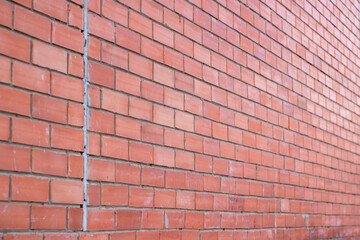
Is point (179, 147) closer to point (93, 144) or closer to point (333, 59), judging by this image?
point (93, 144)

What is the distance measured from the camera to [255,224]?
10.9 feet

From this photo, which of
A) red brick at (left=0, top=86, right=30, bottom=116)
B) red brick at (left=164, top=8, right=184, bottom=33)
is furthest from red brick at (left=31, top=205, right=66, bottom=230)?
red brick at (left=164, top=8, right=184, bottom=33)

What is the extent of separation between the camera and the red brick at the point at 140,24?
2463 mm

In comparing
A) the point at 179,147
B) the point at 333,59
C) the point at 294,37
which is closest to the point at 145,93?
the point at 179,147

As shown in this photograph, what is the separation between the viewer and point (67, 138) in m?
2.06

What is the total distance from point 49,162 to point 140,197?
0.57 meters

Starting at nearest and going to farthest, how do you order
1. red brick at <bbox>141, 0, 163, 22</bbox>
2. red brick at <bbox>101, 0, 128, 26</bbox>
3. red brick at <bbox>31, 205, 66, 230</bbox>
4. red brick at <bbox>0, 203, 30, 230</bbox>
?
red brick at <bbox>0, 203, 30, 230</bbox>, red brick at <bbox>31, 205, 66, 230</bbox>, red brick at <bbox>101, 0, 128, 26</bbox>, red brick at <bbox>141, 0, 163, 22</bbox>

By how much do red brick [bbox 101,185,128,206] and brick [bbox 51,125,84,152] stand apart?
0.22 metres

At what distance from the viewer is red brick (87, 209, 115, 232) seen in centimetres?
214

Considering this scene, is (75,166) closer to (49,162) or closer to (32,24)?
(49,162)

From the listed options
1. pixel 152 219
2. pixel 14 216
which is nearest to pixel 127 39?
pixel 152 219

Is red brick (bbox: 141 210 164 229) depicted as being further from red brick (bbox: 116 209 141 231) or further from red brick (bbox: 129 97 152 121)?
red brick (bbox: 129 97 152 121)

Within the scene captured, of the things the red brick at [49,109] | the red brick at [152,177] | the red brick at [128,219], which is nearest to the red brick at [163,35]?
the red brick at [152,177]

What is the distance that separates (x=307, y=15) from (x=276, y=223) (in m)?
1.71
